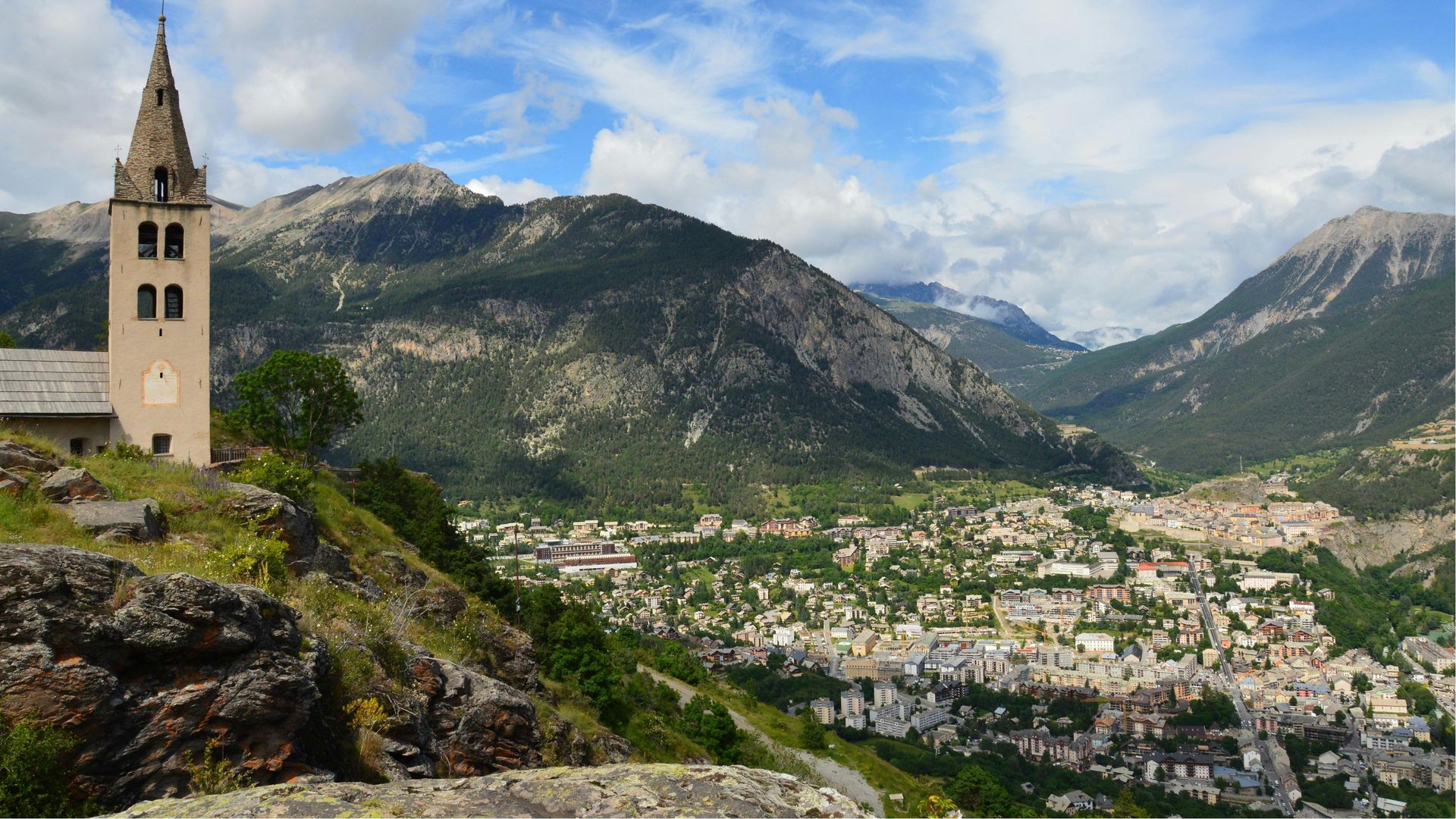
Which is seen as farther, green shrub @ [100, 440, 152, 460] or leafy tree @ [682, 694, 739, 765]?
leafy tree @ [682, 694, 739, 765]

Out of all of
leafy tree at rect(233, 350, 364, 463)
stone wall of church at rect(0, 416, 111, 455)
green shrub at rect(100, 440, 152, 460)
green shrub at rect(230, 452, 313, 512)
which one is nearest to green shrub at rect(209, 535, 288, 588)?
green shrub at rect(230, 452, 313, 512)

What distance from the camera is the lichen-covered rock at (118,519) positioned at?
12.0 meters

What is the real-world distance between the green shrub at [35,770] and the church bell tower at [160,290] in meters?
15.8

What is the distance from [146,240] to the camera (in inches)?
862

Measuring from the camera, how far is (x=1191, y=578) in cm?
11812

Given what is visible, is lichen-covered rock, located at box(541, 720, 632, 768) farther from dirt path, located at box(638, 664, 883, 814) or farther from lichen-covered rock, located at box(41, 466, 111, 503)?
dirt path, located at box(638, 664, 883, 814)

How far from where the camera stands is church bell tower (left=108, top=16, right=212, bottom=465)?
21.2 meters

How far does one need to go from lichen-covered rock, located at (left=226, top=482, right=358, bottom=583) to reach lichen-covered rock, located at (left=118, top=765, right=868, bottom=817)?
948cm

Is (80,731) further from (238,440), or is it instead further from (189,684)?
(238,440)

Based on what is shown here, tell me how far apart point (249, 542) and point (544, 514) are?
134993 mm

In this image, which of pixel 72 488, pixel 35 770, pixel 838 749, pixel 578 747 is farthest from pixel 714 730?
pixel 35 770

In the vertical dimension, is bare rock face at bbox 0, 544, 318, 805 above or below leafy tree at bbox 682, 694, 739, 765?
above

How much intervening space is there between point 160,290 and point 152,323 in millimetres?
876

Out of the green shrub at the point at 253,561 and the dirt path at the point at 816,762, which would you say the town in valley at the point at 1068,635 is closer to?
the dirt path at the point at 816,762
